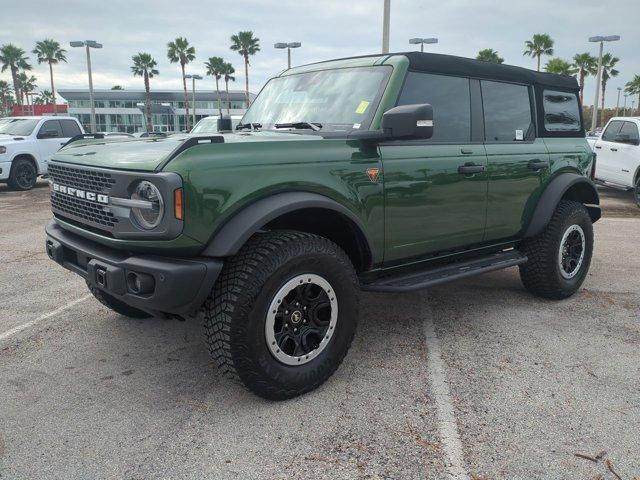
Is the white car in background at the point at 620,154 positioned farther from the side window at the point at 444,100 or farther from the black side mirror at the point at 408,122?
the black side mirror at the point at 408,122

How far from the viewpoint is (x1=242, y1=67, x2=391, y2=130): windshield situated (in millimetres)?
3525

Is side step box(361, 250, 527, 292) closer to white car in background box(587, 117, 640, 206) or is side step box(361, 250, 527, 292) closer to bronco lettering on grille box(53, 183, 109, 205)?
bronco lettering on grille box(53, 183, 109, 205)

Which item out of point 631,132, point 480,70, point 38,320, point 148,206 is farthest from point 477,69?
point 631,132

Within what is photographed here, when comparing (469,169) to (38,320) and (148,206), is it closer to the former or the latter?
(148,206)

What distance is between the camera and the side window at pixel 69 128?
13820 millimetres

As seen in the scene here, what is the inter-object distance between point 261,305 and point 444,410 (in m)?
1.11

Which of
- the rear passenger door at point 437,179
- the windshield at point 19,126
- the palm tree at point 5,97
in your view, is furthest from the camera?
the palm tree at point 5,97

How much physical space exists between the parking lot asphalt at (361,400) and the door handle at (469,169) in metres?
1.17

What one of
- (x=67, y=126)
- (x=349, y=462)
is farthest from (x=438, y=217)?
(x=67, y=126)

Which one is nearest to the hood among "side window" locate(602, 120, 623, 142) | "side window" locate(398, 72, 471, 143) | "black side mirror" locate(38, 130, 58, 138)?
"side window" locate(398, 72, 471, 143)

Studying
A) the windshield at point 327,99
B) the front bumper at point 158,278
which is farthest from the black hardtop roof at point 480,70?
the front bumper at point 158,278

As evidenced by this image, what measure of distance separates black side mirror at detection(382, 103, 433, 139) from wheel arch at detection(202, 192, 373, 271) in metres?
0.52

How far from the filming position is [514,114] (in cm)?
446

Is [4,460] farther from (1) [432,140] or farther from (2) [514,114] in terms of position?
(2) [514,114]
